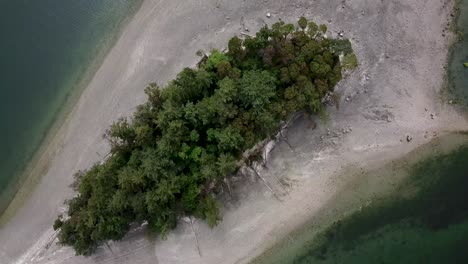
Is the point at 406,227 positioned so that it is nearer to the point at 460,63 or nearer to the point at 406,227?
the point at 406,227

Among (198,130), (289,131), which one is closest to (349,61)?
(289,131)

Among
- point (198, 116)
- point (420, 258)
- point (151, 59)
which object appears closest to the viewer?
point (198, 116)

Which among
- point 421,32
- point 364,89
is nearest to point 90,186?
point 364,89

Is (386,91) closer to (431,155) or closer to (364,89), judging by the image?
(364,89)

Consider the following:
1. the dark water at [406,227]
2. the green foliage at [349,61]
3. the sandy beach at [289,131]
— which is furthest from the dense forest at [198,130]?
the dark water at [406,227]

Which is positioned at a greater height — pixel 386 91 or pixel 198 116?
pixel 198 116

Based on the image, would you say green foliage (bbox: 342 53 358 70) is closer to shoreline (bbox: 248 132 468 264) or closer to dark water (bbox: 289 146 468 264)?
shoreline (bbox: 248 132 468 264)
